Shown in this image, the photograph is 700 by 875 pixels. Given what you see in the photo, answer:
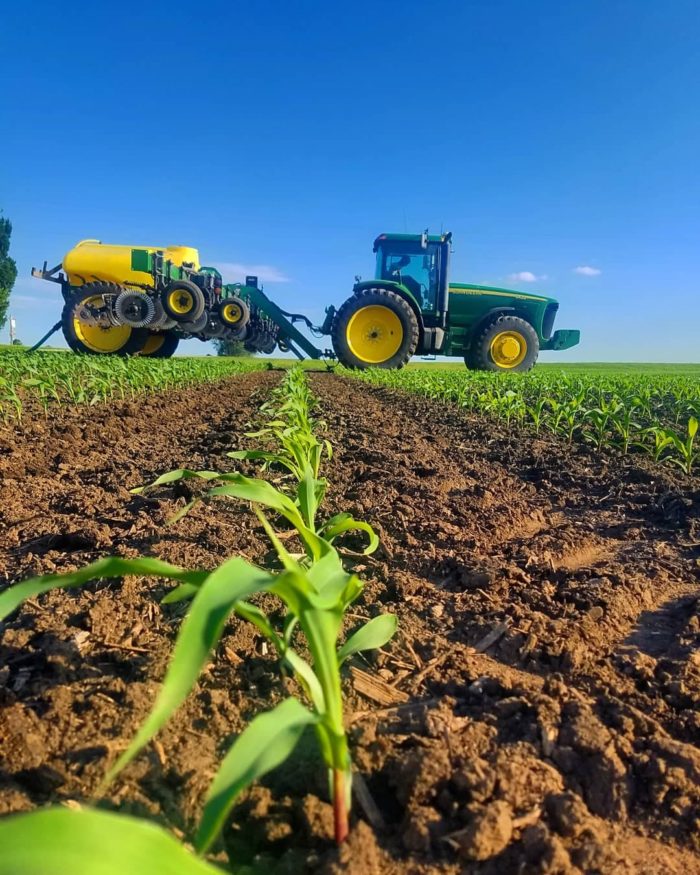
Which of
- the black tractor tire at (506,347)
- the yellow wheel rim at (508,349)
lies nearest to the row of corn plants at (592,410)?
the black tractor tire at (506,347)

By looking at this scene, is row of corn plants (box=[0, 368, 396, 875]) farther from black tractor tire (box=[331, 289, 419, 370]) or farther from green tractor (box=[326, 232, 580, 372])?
green tractor (box=[326, 232, 580, 372])

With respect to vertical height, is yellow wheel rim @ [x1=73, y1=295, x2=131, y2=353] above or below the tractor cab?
below

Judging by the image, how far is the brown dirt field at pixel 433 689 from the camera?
0.86m

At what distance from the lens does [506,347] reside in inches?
485

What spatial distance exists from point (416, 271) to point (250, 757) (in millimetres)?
11887

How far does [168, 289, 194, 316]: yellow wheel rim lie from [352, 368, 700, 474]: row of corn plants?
14.0 feet

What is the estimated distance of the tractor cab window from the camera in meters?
11.7

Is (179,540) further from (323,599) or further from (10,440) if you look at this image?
(10,440)

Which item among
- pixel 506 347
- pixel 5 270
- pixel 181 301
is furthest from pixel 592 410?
pixel 5 270

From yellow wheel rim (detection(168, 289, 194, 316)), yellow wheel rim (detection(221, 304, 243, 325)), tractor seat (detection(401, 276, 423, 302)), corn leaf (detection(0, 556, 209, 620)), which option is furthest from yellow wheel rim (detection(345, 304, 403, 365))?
corn leaf (detection(0, 556, 209, 620))

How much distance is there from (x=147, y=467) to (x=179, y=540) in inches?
57.2

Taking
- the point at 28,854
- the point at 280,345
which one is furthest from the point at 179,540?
the point at 280,345

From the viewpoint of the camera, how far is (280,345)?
14.8 meters

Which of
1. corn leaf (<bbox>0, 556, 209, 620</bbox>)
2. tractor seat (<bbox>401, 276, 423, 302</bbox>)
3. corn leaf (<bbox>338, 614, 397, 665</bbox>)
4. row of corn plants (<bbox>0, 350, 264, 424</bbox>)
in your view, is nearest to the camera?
corn leaf (<bbox>0, 556, 209, 620</bbox>)
